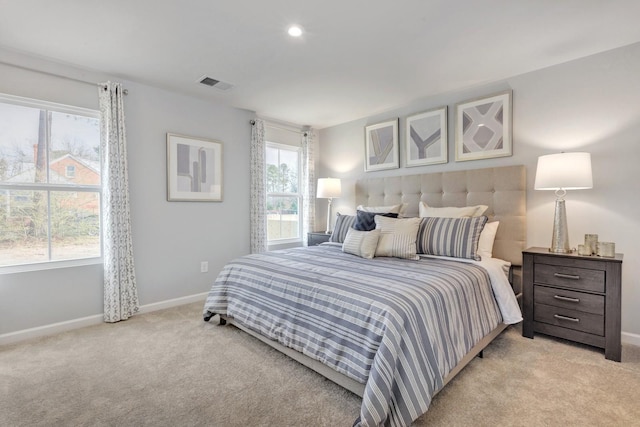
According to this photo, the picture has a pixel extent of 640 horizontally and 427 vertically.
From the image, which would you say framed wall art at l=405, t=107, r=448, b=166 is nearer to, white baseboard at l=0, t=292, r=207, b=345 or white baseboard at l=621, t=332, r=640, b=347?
white baseboard at l=621, t=332, r=640, b=347

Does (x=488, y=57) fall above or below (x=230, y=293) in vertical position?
above

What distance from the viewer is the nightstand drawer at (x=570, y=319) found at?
90.2 inches

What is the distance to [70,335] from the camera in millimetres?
2709

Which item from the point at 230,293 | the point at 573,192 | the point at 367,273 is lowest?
the point at 230,293

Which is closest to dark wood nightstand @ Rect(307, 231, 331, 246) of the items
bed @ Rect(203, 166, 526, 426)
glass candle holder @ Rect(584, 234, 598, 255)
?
bed @ Rect(203, 166, 526, 426)

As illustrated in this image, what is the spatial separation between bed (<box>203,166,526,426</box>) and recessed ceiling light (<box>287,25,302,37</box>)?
1.79m

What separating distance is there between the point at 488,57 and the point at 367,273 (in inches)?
86.2

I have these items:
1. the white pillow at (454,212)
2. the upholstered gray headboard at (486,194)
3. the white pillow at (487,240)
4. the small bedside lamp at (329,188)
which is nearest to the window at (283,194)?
the small bedside lamp at (329,188)

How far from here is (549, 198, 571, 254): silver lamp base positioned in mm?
2537

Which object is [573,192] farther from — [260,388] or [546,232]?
[260,388]

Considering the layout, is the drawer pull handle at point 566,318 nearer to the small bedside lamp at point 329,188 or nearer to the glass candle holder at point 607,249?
the glass candle holder at point 607,249

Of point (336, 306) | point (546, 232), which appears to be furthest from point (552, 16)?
point (336, 306)

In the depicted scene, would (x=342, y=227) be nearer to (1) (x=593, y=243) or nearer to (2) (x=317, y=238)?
(2) (x=317, y=238)

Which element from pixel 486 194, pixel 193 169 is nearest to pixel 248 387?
pixel 193 169
